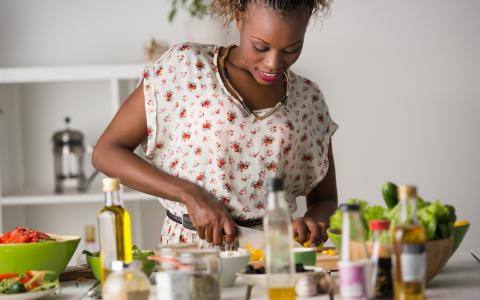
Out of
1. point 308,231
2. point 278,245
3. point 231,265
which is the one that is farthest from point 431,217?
point 308,231

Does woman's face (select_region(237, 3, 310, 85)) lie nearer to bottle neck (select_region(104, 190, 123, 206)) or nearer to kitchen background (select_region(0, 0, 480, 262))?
bottle neck (select_region(104, 190, 123, 206))

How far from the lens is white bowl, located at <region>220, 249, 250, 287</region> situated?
1595mm

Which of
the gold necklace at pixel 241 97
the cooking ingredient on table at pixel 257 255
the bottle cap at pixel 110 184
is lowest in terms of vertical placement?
the cooking ingredient on table at pixel 257 255

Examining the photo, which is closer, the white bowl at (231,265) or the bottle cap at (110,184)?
the bottle cap at (110,184)

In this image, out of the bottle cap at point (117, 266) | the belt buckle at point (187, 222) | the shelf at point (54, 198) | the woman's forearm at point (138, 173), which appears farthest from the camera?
the shelf at point (54, 198)

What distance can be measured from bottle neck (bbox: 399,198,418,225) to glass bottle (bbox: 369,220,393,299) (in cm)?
6

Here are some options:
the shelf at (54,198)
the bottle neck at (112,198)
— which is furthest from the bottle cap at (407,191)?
the shelf at (54,198)

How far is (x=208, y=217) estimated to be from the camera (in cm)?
190

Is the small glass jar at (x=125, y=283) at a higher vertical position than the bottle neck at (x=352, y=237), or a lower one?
lower

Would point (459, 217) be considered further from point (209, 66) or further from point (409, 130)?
point (209, 66)

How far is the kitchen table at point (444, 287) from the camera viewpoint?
1446 millimetres

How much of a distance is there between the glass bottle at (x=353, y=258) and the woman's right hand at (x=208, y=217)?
2.00 ft

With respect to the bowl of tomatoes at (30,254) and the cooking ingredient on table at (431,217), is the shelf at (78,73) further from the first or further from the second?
the cooking ingredient on table at (431,217)

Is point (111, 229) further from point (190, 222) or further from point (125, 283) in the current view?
point (190, 222)
